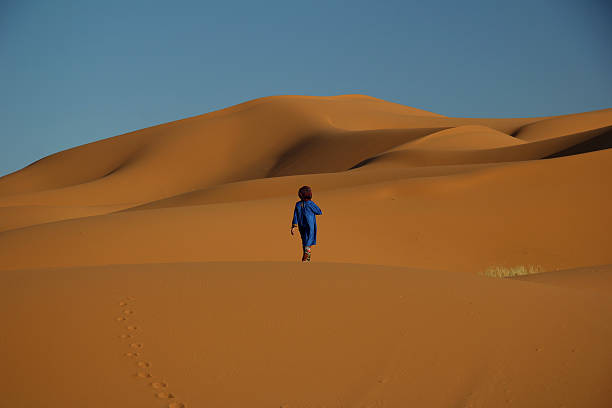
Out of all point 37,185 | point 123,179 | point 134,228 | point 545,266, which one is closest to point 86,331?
point 134,228

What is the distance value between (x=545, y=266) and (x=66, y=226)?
10369mm

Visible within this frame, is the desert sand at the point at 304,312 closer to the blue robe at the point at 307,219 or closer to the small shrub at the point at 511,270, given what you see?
the small shrub at the point at 511,270

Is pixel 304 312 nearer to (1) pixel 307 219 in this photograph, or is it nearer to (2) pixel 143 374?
(2) pixel 143 374

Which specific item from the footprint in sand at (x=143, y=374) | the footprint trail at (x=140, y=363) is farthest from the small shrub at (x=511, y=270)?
the footprint in sand at (x=143, y=374)

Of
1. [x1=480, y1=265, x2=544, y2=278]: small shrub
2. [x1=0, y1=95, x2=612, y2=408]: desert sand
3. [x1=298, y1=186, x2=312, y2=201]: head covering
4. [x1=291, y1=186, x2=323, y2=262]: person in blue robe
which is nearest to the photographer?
[x1=0, y1=95, x2=612, y2=408]: desert sand

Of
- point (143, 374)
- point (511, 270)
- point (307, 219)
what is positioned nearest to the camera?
point (143, 374)

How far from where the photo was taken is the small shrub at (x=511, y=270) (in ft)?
40.0

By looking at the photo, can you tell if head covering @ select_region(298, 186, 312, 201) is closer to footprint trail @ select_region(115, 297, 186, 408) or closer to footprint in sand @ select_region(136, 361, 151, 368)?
footprint trail @ select_region(115, 297, 186, 408)

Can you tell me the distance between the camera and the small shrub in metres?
12.2

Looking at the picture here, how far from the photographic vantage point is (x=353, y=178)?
2205 centimetres

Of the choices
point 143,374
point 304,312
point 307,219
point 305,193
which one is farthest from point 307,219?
point 143,374

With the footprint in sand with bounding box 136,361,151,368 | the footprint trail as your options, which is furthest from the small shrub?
the footprint in sand with bounding box 136,361,151,368

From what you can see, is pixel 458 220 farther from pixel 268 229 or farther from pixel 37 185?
pixel 37 185

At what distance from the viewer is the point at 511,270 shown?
12.6 m
